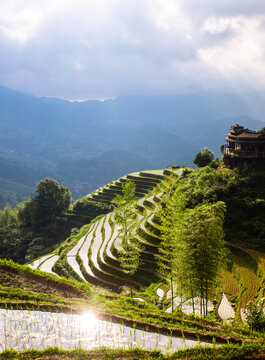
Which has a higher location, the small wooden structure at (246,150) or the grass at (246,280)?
the small wooden structure at (246,150)

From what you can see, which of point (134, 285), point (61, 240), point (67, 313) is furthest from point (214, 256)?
point (61, 240)

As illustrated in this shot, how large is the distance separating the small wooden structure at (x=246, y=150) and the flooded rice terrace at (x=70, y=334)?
28.3 metres

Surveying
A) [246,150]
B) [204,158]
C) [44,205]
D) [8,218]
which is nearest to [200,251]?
[246,150]

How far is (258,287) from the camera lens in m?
19.2

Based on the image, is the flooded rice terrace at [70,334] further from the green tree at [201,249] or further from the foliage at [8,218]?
the foliage at [8,218]

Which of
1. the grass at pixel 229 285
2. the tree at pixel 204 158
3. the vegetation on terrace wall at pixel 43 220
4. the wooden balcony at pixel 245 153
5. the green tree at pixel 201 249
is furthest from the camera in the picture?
the vegetation on terrace wall at pixel 43 220

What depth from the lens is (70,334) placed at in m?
10.4

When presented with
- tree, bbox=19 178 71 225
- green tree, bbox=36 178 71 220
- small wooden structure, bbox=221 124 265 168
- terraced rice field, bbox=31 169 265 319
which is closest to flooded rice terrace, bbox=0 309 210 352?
terraced rice field, bbox=31 169 265 319

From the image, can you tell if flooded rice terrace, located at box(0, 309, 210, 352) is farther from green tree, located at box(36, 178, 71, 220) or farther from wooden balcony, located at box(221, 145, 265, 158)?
green tree, located at box(36, 178, 71, 220)

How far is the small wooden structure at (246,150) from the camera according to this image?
33.4 meters

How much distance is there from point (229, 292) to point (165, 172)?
45500 millimetres

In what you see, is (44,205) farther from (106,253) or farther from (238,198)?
(238,198)

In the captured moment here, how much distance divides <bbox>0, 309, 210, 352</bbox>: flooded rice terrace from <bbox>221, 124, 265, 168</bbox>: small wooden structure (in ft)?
92.9

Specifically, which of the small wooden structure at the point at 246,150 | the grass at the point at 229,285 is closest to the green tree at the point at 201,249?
the grass at the point at 229,285
